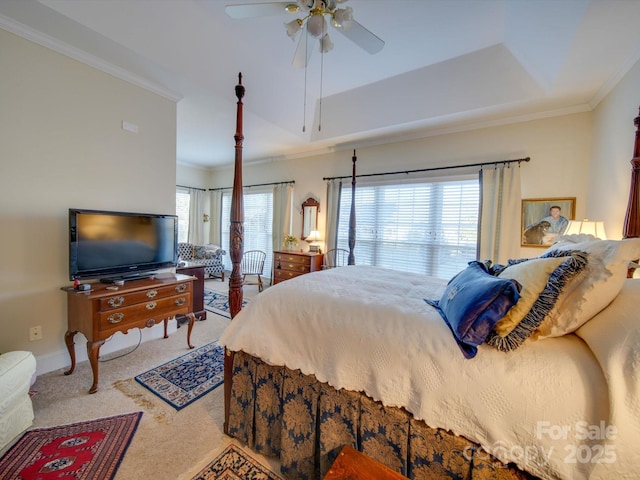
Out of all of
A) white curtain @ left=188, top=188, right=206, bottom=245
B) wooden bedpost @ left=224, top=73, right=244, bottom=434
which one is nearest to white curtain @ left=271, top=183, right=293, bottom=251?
white curtain @ left=188, top=188, right=206, bottom=245

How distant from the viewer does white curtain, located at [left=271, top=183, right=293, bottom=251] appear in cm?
516

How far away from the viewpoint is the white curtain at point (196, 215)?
20.3 feet

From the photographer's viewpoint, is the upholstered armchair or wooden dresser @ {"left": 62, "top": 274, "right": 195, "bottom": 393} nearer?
wooden dresser @ {"left": 62, "top": 274, "right": 195, "bottom": 393}

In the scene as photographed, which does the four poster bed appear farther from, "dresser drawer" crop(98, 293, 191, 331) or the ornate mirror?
the ornate mirror

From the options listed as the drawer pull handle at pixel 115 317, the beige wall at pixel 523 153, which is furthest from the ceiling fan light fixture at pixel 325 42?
the drawer pull handle at pixel 115 317

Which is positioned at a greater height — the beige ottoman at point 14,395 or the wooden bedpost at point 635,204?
the wooden bedpost at point 635,204

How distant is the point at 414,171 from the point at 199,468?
3874 millimetres

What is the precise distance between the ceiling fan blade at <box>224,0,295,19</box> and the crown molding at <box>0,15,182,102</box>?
63.0 inches

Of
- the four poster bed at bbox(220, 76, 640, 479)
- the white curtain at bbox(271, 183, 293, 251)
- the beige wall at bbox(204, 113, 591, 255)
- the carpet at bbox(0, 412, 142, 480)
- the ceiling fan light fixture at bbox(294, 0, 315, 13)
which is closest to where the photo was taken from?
the four poster bed at bbox(220, 76, 640, 479)

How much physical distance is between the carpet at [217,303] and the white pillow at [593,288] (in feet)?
11.1

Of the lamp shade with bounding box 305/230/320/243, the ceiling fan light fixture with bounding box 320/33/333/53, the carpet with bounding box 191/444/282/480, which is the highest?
the ceiling fan light fixture with bounding box 320/33/333/53

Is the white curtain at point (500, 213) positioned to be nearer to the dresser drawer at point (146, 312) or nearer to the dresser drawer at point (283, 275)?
the dresser drawer at point (283, 275)

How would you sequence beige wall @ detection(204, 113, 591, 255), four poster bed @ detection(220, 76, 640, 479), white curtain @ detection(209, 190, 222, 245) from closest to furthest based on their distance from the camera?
four poster bed @ detection(220, 76, 640, 479) < beige wall @ detection(204, 113, 591, 255) < white curtain @ detection(209, 190, 222, 245)

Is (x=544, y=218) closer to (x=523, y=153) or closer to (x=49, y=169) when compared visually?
(x=523, y=153)
